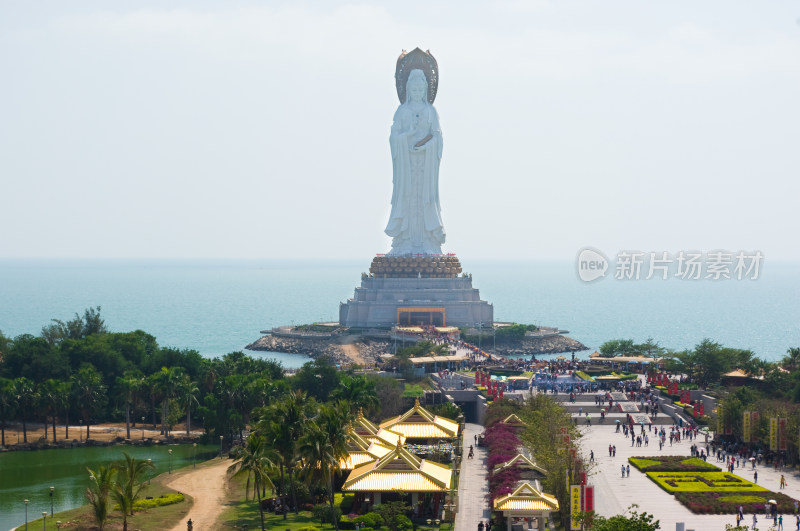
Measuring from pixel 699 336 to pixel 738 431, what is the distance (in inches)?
2999

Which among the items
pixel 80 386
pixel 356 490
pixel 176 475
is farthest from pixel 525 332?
pixel 356 490

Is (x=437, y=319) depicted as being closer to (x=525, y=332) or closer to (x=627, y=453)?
(x=525, y=332)

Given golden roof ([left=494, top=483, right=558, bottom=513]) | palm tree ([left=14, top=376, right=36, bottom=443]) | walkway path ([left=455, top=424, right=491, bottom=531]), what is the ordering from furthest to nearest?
palm tree ([left=14, top=376, right=36, bottom=443]) → walkway path ([left=455, top=424, right=491, bottom=531]) → golden roof ([left=494, top=483, right=558, bottom=513])

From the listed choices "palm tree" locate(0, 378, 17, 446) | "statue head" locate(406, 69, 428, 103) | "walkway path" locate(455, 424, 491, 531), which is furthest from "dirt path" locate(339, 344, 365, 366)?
"walkway path" locate(455, 424, 491, 531)

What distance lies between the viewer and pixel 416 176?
8794 centimetres

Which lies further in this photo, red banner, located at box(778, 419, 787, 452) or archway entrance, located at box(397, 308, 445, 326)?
archway entrance, located at box(397, 308, 445, 326)

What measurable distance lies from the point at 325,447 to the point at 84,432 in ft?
76.3

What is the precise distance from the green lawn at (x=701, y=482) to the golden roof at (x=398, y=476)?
763 centimetres

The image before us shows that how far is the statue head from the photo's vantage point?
8706cm

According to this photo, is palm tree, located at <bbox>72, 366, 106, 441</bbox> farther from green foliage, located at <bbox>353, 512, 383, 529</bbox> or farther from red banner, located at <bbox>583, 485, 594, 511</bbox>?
red banner, located at <bbox>583, 485, 594, 511</bbox>

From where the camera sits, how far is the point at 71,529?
1335 inches

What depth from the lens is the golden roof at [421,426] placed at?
139ft

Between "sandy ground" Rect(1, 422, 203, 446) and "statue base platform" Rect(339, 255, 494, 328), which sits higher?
"statue base platform" Rect(339, 255, 494, 328)

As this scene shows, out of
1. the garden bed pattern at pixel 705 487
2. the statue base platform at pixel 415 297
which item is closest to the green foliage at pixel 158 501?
the garden bed pattern at pixel 705 487
